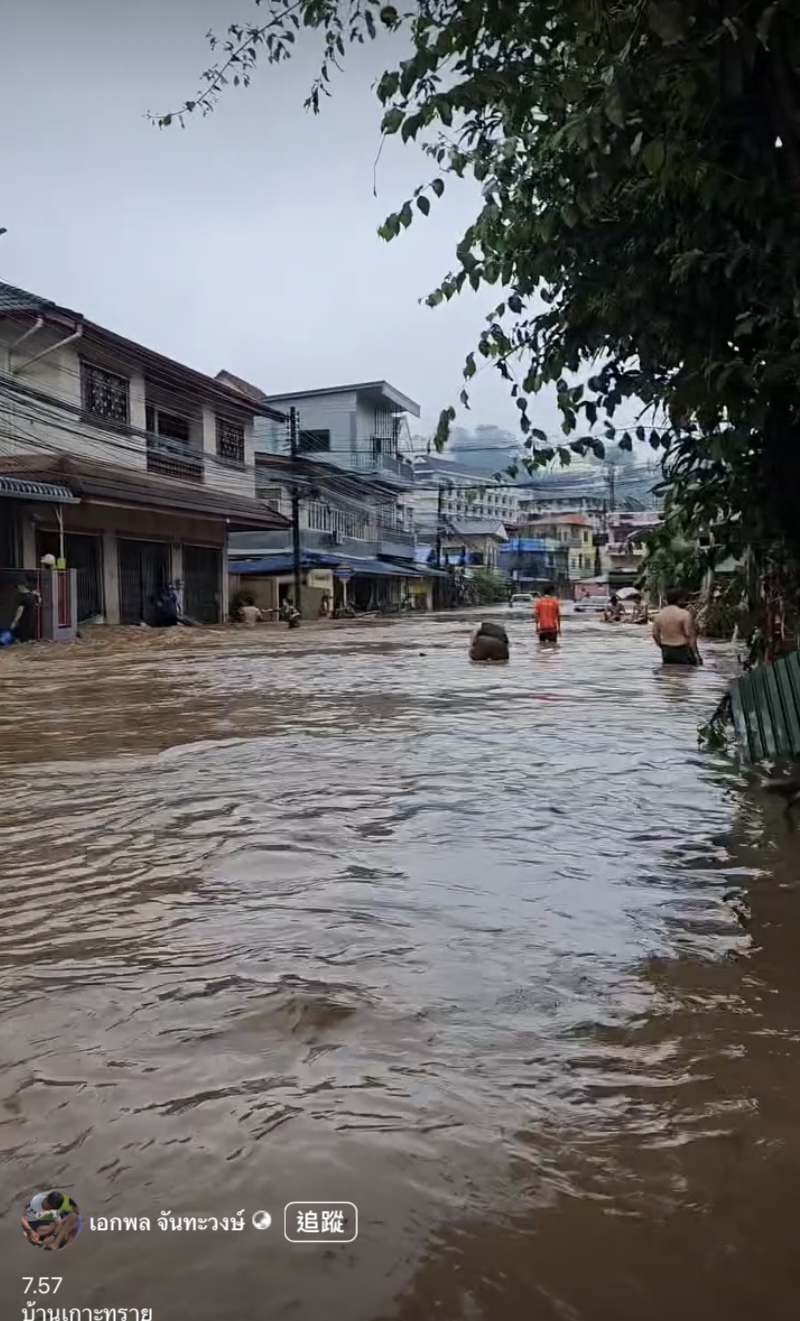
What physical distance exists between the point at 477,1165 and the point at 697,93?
3387 mm

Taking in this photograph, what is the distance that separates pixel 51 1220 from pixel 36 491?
1983 centimetres

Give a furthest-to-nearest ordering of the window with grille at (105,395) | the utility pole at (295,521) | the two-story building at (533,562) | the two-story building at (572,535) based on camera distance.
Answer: the two-story building at (572,535) → the two-story building at (533,562) → the utility pole at (295,521) → the window with grille at (105,395)

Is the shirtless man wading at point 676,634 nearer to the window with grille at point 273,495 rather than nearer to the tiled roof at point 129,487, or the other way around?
the tiled roof at point 129,487

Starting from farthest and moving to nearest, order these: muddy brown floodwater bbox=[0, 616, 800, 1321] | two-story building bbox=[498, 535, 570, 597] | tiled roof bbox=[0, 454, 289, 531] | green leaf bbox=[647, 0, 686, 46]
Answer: two-story building bbox=[498, 535, 570, 597] → tiled roof bbox=[0, 454, 289, 531] → green leaf bbox=[647, 0, 686, 46] → muddy brown floodwater bbox=[0, 616, 800, 1321]

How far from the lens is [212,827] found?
5.76 m

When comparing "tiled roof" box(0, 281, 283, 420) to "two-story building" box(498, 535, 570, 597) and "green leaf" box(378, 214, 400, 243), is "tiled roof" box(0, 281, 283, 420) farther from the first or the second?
"two-story building" box(498, 535, 570, 597)

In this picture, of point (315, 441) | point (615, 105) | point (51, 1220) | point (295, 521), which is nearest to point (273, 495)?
point (315, 441)

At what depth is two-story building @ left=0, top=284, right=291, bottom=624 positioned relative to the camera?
22859 mm

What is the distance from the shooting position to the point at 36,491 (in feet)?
66.6

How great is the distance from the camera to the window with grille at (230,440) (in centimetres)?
3300

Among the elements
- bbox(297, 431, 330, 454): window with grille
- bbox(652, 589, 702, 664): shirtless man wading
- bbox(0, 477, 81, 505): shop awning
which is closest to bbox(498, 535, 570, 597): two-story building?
bbox(297, 431, 330, 454): window with grille

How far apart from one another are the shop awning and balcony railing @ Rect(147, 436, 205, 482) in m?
5.79

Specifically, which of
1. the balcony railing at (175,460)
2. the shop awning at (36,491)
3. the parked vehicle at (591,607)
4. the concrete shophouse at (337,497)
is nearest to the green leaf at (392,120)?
the shop awning at (36,491)

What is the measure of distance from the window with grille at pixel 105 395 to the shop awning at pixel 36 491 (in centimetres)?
388
